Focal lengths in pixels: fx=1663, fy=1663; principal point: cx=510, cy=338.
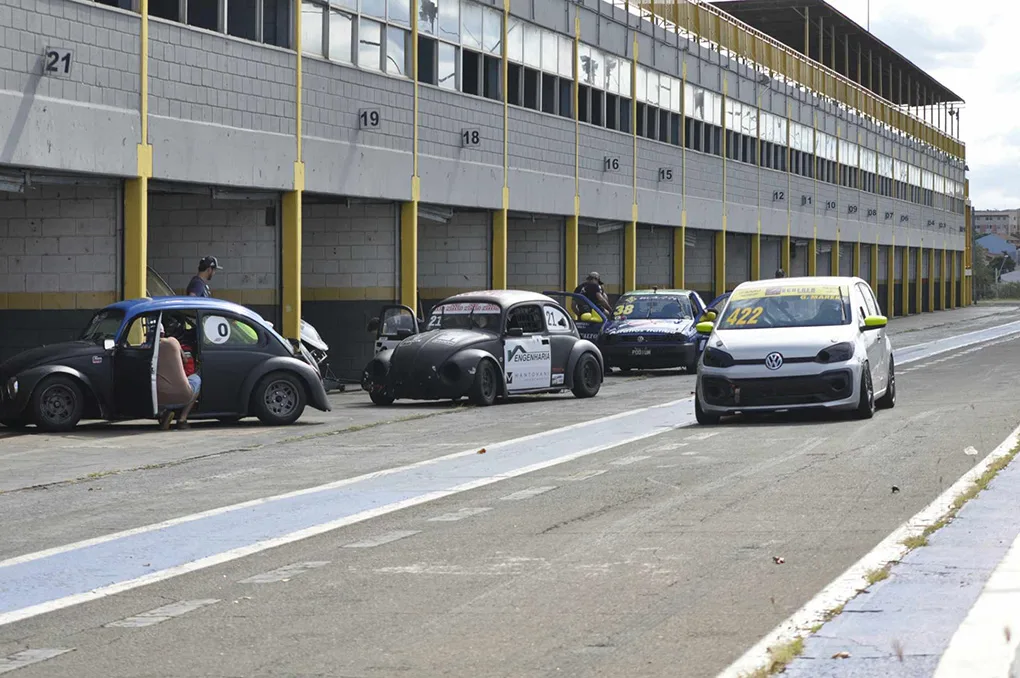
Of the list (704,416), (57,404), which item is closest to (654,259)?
(704,416)

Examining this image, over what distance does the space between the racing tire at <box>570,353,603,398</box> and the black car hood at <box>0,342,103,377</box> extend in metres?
7.76

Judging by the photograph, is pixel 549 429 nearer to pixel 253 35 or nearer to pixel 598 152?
pixel 253 35

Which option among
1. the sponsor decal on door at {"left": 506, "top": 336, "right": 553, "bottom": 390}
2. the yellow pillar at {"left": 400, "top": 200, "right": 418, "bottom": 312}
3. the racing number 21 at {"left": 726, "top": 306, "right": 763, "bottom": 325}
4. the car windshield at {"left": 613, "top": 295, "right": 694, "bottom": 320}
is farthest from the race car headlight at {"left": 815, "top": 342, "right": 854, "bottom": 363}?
the yellow pillar at {"left": 400, "top": 200, "right": 418, "bottom": 312}

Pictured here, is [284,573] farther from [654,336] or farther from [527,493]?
[654,336]

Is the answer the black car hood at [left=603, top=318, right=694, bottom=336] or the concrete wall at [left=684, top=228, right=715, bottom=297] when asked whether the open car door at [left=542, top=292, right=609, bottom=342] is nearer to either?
the black car hood at [left=603, top=318, right=694, bottom=336]

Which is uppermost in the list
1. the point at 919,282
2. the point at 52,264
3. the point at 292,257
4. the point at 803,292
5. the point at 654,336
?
the point at 919,282

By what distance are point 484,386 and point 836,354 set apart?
575 centimetres

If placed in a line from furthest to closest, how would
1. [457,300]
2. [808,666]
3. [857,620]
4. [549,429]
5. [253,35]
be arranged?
[253,35] < [457,300] < [549,429] < [857,620] < [808,666]

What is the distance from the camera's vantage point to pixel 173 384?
59.6 ft

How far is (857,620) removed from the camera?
7.24m

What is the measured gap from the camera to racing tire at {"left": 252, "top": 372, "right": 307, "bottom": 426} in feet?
62.4

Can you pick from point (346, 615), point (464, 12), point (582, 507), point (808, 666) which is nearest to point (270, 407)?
point (582, 507)

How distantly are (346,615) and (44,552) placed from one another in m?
2.90

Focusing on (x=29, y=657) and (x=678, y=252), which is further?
(x=678, y=252)
